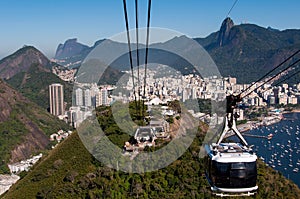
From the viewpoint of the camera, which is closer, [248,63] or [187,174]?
[187,174]

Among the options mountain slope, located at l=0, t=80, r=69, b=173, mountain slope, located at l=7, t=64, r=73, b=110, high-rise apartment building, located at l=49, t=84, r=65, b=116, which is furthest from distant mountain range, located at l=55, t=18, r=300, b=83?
mountain slope, located at l=0, t=80, r=69, b=173

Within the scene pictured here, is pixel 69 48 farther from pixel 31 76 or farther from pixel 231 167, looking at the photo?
pixel 231 167

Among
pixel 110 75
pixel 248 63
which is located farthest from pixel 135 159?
pixel 248 63

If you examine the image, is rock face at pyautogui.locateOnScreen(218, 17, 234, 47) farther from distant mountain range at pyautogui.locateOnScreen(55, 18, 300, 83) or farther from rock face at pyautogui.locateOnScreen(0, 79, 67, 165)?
rock face at pyautogui.locateOnScreen(0, 79, 67, 165)

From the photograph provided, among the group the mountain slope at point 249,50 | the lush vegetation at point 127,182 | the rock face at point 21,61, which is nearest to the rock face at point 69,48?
the mountain slope at point 249,50

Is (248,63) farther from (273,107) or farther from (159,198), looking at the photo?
(159,198)

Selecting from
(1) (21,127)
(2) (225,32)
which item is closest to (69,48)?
(2) (225,32)
